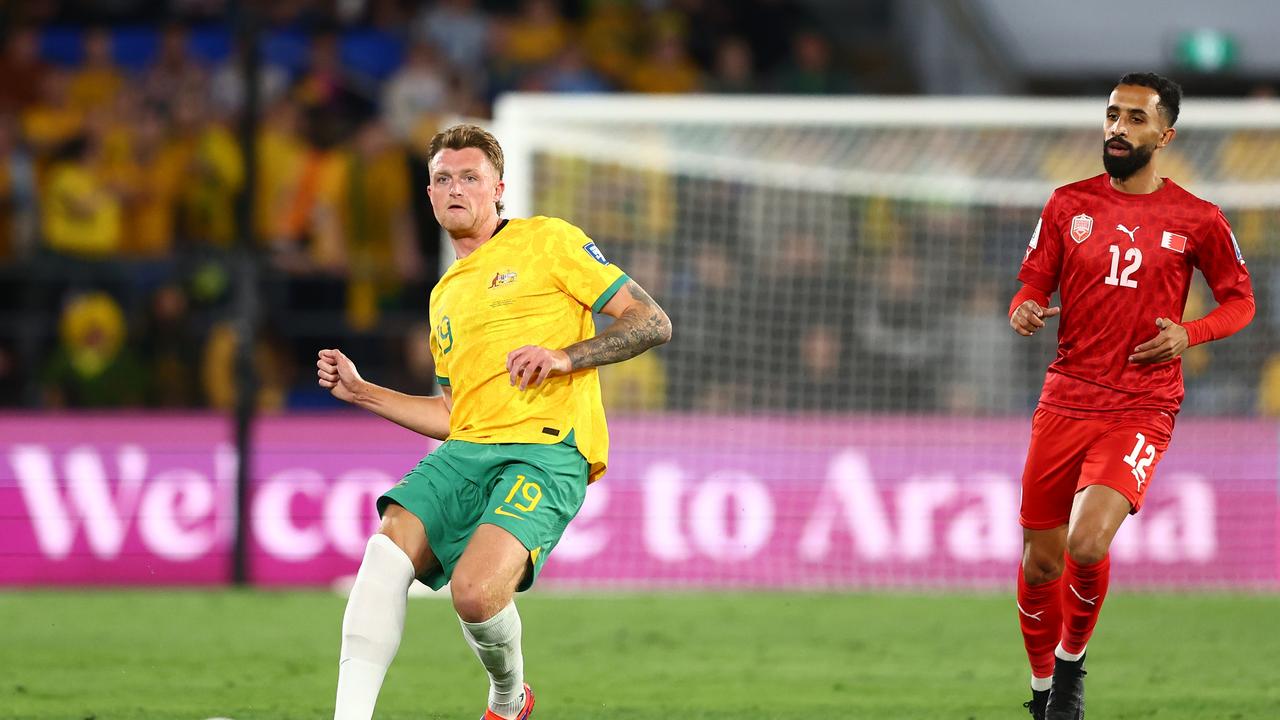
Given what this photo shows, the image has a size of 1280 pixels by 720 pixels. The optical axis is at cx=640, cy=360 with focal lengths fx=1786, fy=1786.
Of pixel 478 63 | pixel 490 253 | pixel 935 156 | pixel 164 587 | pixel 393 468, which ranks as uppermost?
pixel 478 63

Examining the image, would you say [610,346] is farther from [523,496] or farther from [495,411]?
[523,496]

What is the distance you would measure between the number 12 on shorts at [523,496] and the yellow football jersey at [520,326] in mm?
160

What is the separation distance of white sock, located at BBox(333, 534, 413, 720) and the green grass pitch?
63.5 inches

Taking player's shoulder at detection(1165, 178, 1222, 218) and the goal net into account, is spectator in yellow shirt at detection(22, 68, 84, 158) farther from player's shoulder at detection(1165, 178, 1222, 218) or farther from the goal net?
player's shoulder at detection(1165, 178, 1222, 218)

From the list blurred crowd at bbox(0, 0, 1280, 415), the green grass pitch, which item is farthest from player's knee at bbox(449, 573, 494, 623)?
blurred crowd at bbox(0, 0, 1280, 415)

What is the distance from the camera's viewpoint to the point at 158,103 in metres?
15.2

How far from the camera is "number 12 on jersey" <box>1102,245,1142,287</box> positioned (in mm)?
6262

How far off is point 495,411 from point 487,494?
0.27m

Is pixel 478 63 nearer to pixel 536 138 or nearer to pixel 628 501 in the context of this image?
pixel 536 138

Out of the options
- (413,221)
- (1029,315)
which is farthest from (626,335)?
(413,221)

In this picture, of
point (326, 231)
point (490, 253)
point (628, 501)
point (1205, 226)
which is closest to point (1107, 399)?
point (1205, 226)

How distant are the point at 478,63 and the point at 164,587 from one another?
252 inches

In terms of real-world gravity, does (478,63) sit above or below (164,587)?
above

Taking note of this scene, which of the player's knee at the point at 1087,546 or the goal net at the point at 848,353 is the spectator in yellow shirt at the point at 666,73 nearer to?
the goal net at the point at 848,353
